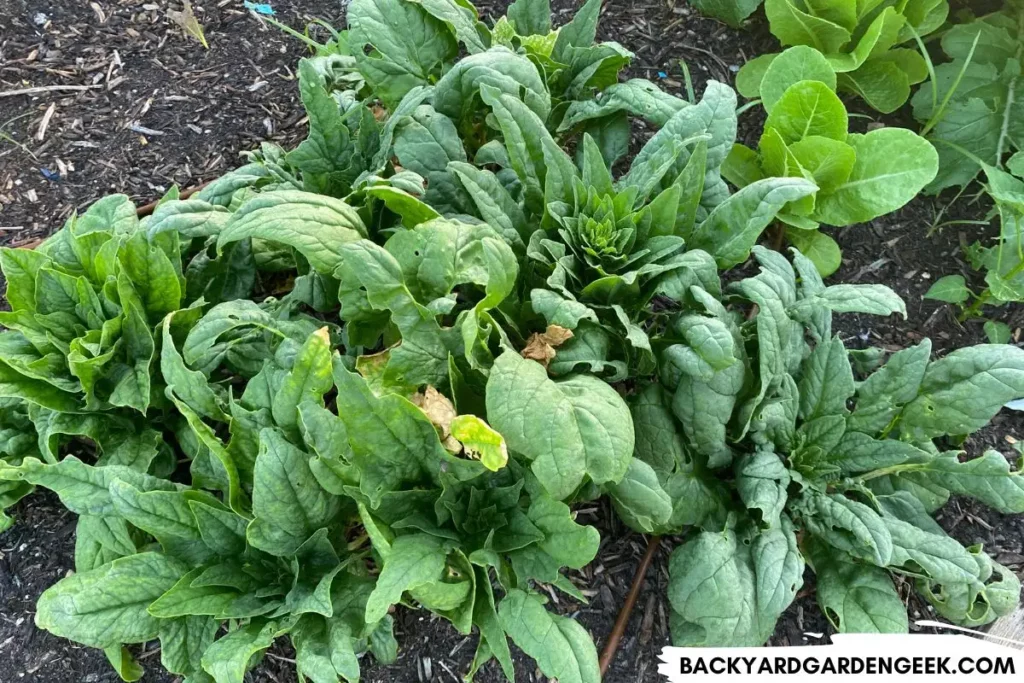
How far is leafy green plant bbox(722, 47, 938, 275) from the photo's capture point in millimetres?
2312

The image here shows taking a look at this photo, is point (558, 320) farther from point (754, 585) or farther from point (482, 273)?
point (754, 585)

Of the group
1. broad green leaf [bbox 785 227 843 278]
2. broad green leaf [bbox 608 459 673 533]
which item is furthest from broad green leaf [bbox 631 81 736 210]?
broad green leaf [bbox 608 459 673 533]

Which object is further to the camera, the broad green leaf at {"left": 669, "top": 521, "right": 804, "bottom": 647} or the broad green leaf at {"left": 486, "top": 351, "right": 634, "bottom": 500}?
the broad green leaf at {"left": 669, "top": 521, "right": 804, "bottom": 647}

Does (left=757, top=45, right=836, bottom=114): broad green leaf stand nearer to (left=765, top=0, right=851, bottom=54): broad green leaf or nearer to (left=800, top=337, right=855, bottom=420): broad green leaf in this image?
(left=765, top=0, right=851, bottom=54): broad green leaf

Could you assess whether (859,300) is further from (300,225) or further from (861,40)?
(300,225)

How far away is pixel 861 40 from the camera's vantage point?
259 cm

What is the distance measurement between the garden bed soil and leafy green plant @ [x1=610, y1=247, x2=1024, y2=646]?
0.68 feet

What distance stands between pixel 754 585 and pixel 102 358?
5.88 ft

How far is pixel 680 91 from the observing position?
9.60 ft

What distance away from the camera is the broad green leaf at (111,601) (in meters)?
1.78

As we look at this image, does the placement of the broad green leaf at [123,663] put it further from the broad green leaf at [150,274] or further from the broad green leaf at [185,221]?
the broad green leaf at [185,221]

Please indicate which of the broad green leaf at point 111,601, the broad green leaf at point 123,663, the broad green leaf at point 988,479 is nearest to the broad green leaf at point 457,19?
the broad green leaf at point 111,601

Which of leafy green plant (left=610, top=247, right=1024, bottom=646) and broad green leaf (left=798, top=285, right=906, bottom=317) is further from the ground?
broad green leaf (left=798, top=285, right=906, bottom=317)

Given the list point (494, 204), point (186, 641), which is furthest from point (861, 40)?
point (186, 641)
